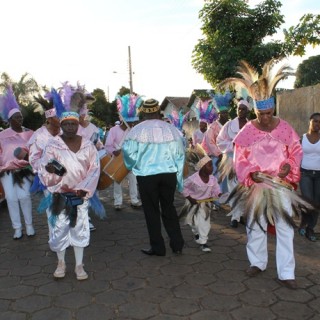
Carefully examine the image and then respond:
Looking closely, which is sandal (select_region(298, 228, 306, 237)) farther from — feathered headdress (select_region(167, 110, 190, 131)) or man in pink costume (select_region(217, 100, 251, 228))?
feathered headdress (select_region(167, 110, 190, 131))

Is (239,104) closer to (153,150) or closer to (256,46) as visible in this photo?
(153,150)

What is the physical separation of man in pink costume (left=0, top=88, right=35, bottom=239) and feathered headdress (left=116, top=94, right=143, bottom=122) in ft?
6.68

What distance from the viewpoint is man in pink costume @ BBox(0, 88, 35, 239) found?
588cm

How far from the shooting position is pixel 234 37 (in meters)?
11.7

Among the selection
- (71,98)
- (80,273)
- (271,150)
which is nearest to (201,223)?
(271,150)

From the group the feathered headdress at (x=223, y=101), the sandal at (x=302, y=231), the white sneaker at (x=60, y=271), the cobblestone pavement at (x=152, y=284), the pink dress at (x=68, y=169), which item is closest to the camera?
the cobblestone pavement at (x=152, y=284)

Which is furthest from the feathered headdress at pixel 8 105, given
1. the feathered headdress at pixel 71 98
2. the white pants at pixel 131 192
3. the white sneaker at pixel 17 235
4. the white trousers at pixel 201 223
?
the white trousers at pixel 201 223

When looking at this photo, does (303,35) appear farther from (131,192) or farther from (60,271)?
(60,271)

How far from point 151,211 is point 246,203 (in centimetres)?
132

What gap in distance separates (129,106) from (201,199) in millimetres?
2909

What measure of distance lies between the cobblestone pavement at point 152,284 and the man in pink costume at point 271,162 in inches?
11.5

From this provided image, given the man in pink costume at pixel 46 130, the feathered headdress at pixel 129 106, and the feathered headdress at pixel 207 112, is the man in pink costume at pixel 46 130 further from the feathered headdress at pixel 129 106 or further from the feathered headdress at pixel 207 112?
the feathered headdress at pixel 207 112

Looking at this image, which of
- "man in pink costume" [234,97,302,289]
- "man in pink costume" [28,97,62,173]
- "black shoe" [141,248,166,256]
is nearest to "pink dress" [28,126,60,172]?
"man in pink costume" [28,97,62,173]

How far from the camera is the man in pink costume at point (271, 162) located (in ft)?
13.2
